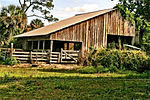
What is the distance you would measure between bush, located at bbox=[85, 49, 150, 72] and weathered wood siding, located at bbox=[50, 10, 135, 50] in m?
6.92

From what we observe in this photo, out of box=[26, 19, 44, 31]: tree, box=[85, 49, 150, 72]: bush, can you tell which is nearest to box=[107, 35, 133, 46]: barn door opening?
box=[85, 49, 150, 72]: bush

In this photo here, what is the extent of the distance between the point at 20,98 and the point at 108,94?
8.83ft

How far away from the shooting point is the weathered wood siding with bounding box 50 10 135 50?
74.5ft

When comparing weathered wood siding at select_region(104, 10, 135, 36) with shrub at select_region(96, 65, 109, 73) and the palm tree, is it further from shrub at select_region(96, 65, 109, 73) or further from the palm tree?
the palm tree

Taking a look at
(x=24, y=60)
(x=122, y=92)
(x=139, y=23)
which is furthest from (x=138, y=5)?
(x=122, y=92)

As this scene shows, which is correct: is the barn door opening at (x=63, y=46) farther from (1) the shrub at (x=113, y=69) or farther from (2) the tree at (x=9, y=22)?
(1) the shrub at (x=113, y=69)

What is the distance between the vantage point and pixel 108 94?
710cm

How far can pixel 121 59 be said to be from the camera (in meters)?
16.2

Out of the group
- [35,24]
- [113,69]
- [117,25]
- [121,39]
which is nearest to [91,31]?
[117,25]

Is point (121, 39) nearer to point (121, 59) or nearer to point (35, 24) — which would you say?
point (121, 59)

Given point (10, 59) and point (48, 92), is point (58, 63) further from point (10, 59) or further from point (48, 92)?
point (48, 92)

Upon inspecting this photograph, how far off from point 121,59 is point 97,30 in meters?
8.72

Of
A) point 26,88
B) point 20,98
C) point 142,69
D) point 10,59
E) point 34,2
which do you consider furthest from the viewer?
point 34,2

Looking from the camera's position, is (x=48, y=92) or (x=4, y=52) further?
(x=4, y=52)
